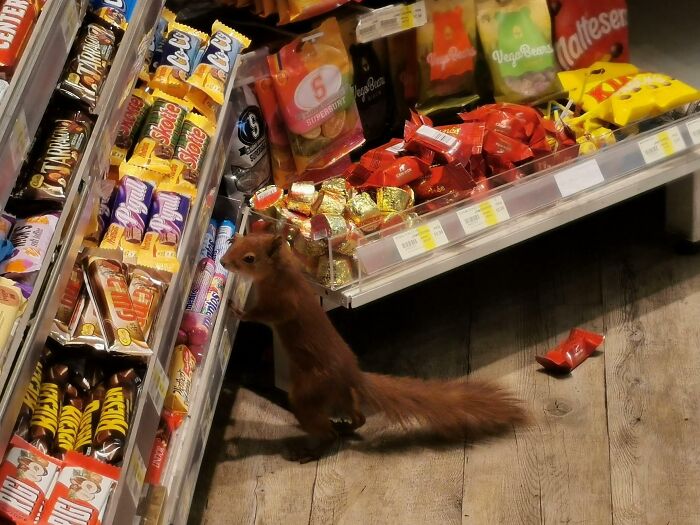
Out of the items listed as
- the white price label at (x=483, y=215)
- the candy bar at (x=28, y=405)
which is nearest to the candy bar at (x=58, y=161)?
the candy bar at (x=28, y=405)

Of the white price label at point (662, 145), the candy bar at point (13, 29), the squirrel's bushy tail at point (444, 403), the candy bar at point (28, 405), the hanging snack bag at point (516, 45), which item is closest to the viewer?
the candy bar at point (13, 29)

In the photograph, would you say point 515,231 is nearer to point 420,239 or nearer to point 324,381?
point 420,239

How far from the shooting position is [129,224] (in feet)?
6.79

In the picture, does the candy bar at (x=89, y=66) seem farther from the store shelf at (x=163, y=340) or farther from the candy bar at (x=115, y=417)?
the candy bar at (x=115, y=417)

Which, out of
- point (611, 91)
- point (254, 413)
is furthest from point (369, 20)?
point (254, 413)

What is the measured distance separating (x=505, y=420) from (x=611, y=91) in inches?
42.3

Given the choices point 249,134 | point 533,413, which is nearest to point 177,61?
point 249,134

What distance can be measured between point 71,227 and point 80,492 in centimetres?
43

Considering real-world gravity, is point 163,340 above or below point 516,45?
above

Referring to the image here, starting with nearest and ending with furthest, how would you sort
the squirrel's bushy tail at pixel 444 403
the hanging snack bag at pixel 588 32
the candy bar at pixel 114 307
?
the candy bar at pixel 114 307, the squirrel's bushy tail at pixel 444 403, the hanging snack bag at pixel 588 32

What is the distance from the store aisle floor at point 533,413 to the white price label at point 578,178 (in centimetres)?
39

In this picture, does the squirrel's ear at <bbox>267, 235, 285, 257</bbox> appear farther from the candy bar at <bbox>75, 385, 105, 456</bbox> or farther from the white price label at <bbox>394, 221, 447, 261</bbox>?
the candy bar at <bbox>75, 385, 105, 456</bbox>

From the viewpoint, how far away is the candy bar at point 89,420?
5.85 feet

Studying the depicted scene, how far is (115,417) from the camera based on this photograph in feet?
6.01
